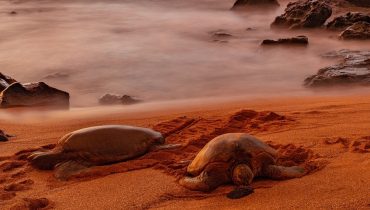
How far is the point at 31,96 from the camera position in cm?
696

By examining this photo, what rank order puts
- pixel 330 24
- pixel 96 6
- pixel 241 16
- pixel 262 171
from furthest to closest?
pixel 96 6, pixel 241 16, pixel 330 24, pixel 262 171

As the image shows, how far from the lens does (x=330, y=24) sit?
527 inches

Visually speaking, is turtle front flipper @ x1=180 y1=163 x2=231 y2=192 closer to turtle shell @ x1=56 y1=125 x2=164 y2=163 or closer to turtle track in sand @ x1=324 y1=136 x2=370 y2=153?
turtle shell @ x1=56 y1=125 x2=164 y2=163

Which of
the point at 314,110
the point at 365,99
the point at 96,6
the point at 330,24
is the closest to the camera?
the point at 314,110

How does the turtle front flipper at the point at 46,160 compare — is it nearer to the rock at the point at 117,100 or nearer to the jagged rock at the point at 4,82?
the rock at the point at 117,100

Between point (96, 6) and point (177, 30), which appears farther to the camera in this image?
point (96, 6)

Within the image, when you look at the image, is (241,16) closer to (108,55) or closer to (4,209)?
(108,55)

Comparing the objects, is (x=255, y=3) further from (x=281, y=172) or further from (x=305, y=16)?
(x=281, y=172)

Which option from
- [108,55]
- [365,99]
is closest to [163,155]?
[365,99]

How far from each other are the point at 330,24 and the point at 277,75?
509 centimetres

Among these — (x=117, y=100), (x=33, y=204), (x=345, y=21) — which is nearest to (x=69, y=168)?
(x=33, y=204)

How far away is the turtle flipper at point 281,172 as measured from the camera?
3.72m

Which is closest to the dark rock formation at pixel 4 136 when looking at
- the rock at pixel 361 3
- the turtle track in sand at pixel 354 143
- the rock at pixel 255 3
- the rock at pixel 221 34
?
the turtle track in sand at pixel 354 143

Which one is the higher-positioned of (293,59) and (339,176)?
(293,59)
